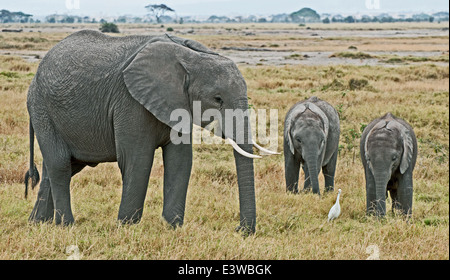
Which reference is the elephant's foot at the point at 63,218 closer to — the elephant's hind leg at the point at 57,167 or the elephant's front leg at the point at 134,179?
the elephant's hind leg at the point at 57,167

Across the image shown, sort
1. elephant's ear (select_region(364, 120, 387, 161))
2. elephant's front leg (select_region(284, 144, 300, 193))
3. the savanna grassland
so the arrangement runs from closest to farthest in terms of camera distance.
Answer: the savanna grassland < elephant's ear (select_region(364, 120, 387, 161)) < elephant's front leg (select_region(284, 144, 300, 193))

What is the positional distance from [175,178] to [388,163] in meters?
2.87

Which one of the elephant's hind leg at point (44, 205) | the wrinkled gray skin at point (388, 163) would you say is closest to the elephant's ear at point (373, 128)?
the wrinkled gray skin at point (388, 163)

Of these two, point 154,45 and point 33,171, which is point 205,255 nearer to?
point 154,45

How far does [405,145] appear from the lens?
7723 millimetres

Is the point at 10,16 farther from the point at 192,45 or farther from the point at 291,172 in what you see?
the point at 192,45

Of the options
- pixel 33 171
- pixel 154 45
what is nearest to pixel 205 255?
pixel 154 45

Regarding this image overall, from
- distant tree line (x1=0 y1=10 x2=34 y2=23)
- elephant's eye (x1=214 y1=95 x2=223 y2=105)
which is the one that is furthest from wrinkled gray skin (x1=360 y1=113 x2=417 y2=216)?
distant tree line (x1=0 y1=10 x2=34 y2=23)

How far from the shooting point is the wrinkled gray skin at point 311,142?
8.63 metres

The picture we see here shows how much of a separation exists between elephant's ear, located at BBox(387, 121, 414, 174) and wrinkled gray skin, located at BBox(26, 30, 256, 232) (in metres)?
2.71

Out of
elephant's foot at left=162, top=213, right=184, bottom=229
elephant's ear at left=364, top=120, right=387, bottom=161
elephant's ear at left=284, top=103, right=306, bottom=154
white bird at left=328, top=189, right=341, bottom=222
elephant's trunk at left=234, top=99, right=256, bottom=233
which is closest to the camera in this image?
elephant's trunk at left=234, top=99, right=256, bottom=233

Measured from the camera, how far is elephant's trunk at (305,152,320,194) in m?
8.36

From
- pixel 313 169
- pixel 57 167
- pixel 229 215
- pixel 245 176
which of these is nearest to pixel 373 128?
pixel 313 169

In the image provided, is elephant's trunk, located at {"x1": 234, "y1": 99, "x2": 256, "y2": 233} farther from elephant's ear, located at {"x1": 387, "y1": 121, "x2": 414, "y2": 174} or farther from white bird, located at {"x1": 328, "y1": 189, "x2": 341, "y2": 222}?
elephant's ear, located at {"x1": 387, "y1": 121, "x2": 414, "y2": 174}
